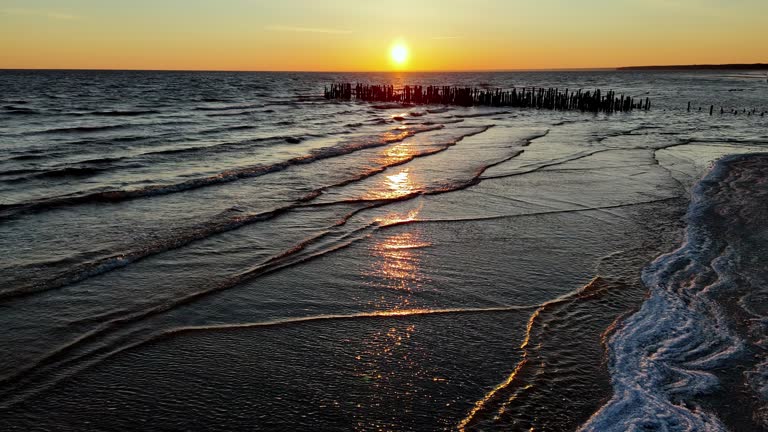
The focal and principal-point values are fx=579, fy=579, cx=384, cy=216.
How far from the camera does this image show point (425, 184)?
1428 cm

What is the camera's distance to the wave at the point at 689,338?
4266 millimetres

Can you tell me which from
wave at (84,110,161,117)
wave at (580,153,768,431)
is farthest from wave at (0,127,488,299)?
wave at (84,110,161,117)

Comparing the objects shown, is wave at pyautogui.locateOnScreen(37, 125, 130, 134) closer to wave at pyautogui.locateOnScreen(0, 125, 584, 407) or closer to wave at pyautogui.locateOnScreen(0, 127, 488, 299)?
wave at pyautogui.locateOnScreen(0, 127, 488, 299)

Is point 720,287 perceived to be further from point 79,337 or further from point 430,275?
point 79,337

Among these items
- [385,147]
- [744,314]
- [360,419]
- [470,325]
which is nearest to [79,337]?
[360,419]

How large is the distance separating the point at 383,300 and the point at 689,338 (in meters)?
3.15

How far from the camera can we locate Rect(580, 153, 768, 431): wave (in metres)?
4.27

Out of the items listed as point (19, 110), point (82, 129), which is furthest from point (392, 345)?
point (19, 110)

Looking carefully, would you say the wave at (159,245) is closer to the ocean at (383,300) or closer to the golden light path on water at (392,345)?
the ocean at (383,300)

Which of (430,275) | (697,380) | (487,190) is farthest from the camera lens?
(487,190)

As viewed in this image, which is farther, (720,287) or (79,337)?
(720,287)

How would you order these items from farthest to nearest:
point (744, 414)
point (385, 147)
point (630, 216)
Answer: point (385, 147) → point (630, 216) → point (744, 414)

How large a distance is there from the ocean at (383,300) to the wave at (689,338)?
0.02 meters

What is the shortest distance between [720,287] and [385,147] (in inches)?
638
